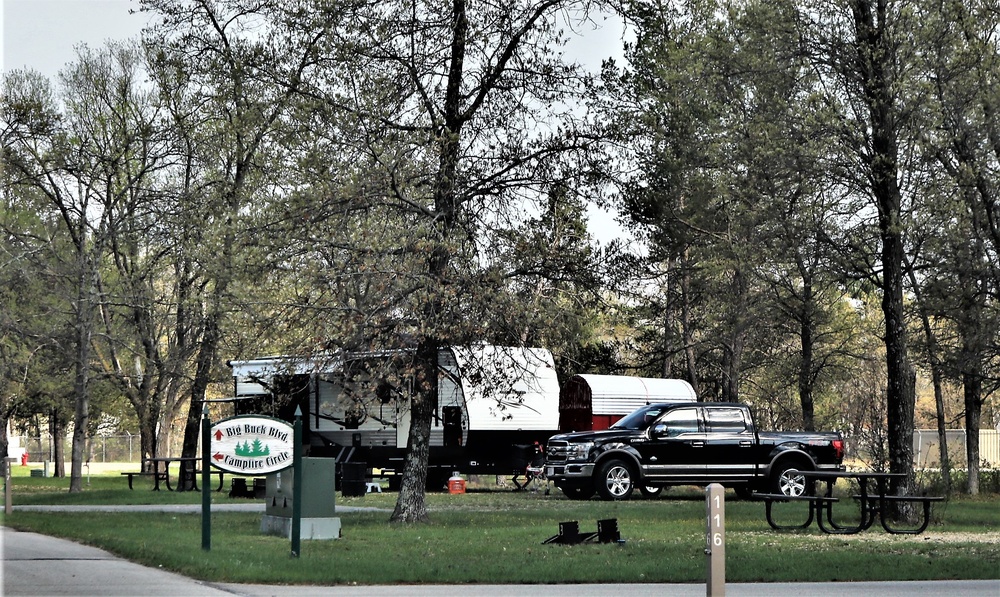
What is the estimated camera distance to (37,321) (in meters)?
36.6

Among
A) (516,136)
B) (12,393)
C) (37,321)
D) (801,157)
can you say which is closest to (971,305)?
(801,157)

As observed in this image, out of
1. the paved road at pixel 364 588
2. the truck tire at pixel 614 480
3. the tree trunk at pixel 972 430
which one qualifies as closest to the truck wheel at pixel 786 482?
the truck tire at pixel 614 480

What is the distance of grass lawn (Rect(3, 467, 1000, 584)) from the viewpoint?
41.3 feet

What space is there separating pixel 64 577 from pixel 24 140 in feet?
74.2

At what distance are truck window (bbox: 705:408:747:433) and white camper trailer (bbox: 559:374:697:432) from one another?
4.91m

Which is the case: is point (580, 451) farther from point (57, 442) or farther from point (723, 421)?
point (57, 442)

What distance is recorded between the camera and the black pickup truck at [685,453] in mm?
26438

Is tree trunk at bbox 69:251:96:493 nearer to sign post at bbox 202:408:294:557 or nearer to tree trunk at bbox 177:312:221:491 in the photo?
tree trunk at bbox 177:312:221:491

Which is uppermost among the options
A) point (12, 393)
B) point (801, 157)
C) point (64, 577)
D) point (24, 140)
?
point (24, 140)

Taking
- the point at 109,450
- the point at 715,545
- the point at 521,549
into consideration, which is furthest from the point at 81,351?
the point at 109,450

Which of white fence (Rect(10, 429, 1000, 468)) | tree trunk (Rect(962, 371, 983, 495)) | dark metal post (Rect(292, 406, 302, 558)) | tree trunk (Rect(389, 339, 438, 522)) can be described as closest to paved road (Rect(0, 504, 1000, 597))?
dark metal post (Rect(292, 406, 302, 558))

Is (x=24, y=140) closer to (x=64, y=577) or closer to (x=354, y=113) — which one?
(x=354, y=113)

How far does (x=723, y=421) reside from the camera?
2720 centimetres

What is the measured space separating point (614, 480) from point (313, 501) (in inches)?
455
